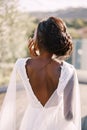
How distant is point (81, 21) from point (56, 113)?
22.6 meters

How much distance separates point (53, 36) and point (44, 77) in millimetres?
278

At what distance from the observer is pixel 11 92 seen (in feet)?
9.34

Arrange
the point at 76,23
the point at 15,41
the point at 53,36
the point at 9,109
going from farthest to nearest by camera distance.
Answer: the point at 76,23
the point at 15,41
the point at 9,109
the point at 53,36

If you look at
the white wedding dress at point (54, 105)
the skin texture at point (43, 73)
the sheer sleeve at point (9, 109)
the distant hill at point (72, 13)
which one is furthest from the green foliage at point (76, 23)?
the skin texture at point (43, 73)

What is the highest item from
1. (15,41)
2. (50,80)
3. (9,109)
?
(50,80)

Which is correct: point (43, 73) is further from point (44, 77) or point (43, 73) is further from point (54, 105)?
point (54, 105)

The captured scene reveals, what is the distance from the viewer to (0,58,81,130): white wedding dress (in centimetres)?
259

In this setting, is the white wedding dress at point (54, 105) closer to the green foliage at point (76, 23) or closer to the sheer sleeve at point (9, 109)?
the sheer sleeve at point (9, 109)

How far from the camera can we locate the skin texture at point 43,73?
8.52 feet

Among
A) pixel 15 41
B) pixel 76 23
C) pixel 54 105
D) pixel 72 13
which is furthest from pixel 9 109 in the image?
pixel 72 13

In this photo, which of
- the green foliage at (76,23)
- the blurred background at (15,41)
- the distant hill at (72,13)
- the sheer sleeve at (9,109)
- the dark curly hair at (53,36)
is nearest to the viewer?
the dark curly hair at (53,36)

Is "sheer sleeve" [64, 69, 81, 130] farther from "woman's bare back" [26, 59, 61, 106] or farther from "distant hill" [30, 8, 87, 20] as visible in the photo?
"distant hill" [30, 8, 87, 20]

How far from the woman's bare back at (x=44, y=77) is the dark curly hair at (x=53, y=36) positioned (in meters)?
0.10

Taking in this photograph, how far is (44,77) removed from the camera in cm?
261
